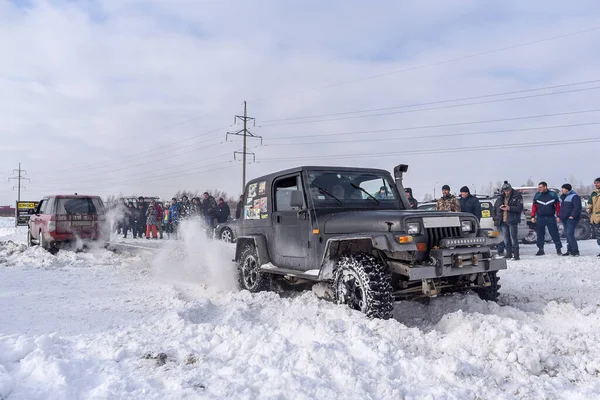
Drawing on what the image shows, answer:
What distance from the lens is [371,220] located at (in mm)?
4734

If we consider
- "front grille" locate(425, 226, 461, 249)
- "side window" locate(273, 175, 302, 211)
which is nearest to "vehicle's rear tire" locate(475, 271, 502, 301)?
"front grille" locate(425, 226, 461, 249)

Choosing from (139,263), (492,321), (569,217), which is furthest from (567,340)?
(139,263)

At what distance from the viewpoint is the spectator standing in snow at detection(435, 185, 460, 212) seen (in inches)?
368

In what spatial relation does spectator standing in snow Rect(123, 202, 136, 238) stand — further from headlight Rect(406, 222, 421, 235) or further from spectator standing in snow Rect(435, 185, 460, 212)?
headlight Rect(406, 222, 421, 235)

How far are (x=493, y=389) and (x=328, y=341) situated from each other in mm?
1310

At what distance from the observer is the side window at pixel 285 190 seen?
18.9ft

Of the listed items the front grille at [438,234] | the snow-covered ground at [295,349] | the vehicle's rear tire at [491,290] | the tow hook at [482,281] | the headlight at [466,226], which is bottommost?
the snow-covered ground at [295,349]

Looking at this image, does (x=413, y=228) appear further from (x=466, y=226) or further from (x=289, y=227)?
(x=289, y=227)

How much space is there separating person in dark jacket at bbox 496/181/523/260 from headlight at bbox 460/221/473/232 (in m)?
5.35

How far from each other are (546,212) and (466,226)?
626cm

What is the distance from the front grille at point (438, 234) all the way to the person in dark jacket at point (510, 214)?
5572 millimetres

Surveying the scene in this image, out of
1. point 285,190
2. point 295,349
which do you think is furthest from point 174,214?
point 295,349

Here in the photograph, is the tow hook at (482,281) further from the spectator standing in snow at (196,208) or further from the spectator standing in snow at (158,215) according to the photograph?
the spectator standing in snow at (158,215)

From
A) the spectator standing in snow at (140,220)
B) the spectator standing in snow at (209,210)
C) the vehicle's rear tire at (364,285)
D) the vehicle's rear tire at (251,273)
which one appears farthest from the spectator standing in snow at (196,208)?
the vehicle's rear tire at (364,285)
